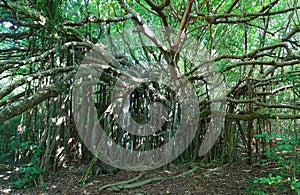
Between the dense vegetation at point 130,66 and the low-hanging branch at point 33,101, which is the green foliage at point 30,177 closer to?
the dense vegetation at point 130,66

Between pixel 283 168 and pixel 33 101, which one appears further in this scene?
pixel 283 168

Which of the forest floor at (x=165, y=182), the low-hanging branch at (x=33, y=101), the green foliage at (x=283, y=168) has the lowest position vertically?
the forest floor at (x=165, y=182)

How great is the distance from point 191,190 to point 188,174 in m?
0.59

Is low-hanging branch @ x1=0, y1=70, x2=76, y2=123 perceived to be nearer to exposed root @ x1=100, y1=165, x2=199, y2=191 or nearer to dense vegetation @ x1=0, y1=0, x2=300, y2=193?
dense vegetation @ x1=0, y1=0, x2=300, y2=193

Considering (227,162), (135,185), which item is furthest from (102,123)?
(227,162)

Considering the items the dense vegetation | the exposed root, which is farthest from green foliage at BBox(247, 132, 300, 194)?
the exposed root

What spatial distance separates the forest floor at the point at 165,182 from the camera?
2.87 meters

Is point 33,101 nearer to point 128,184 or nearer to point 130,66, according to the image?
point 128,184

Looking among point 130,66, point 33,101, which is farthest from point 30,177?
point 130,66

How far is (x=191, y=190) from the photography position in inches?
113

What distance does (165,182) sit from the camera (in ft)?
10.4

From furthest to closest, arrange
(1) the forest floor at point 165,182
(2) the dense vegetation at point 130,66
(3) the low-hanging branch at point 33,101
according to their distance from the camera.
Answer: (2) the dense vegetation at point 130,66 → (1) the forest floor at point 165,182 → (3) the low-hanging branch at point 33,101

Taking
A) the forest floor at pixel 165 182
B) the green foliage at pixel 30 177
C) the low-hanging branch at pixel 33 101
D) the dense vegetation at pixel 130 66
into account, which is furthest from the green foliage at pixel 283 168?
the green foliage at pixel 30 177

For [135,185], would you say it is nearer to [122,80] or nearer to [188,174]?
[188,174]
